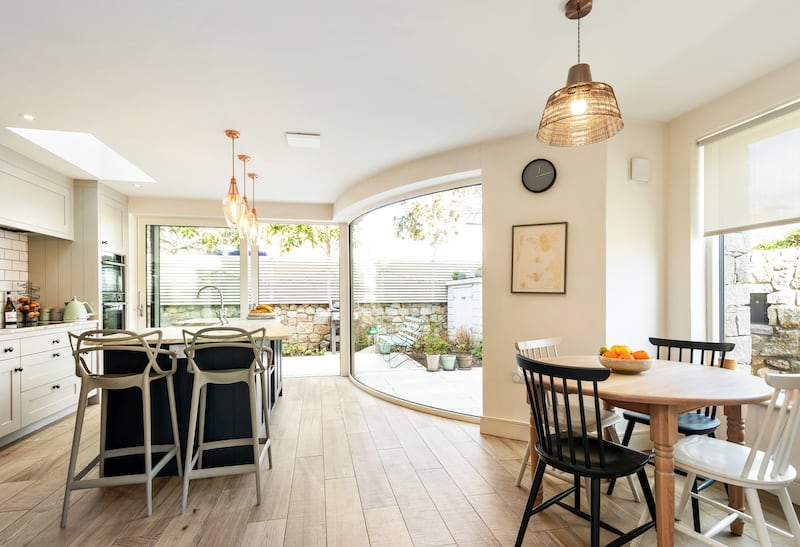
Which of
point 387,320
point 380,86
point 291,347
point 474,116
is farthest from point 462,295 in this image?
point 291,347

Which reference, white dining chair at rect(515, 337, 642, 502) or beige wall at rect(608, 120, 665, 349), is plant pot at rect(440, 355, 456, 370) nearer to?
white dining chair at rect(515, 337, 642, 502)

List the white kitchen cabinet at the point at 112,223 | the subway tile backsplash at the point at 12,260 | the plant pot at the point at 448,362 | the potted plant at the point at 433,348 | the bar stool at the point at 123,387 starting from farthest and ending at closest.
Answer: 1. the white kitchen cabinet at the point at 112,223
2. the potted plant at the point at 433,348
3. the plant pot at the point at 448,362
4. the subway tile backsplash at the point at 12,260
5. the bar stool at the point at 123,387

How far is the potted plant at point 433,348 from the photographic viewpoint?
421cm

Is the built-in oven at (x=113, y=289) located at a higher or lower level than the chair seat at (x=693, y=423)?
higher

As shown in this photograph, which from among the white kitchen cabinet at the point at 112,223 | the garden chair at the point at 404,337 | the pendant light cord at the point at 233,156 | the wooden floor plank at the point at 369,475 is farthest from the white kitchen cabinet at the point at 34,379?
the garden chair at the point at 404,337

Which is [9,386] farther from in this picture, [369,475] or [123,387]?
[369,475]

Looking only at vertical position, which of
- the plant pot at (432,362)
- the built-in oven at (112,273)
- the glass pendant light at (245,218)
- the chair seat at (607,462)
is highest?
the glass pendant light at (245,218)

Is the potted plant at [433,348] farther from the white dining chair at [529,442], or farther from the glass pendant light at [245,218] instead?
the glass pendant light at [245,218]

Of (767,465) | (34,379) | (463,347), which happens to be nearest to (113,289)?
(34,379)

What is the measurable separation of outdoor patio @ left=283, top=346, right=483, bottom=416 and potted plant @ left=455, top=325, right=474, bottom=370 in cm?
7

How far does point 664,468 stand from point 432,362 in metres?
2.67

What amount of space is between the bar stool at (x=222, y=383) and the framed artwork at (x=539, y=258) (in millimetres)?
2104

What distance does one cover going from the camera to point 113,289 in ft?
16.2

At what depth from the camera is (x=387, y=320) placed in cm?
493
